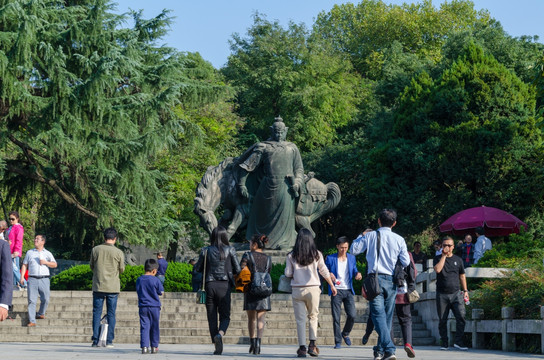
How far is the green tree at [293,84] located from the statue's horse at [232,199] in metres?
24.0

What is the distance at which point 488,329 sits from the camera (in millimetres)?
14516

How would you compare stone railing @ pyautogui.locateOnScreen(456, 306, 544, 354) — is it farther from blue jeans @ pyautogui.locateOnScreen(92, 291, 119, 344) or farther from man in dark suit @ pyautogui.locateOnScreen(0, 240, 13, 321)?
man in dark suit @ pyautogui.locateOnScreen(0, 240, 13, 321)

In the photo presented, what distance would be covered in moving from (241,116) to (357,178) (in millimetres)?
10786

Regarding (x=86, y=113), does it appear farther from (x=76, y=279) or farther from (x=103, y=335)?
(x=103, y=335)

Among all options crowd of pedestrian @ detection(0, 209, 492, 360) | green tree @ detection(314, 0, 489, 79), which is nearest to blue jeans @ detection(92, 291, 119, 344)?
crowd of pedestrian @ detection(0, 209, 492, 360)

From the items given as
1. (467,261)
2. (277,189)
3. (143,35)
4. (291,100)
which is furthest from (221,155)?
(467,261)

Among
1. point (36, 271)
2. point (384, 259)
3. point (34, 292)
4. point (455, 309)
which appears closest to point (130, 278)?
point (34, 292)

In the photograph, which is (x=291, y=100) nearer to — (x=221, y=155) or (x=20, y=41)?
(x=221, y=155)

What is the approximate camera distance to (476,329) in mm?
14992

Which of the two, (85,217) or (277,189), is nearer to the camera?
(277,189)

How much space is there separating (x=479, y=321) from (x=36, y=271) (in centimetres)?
798

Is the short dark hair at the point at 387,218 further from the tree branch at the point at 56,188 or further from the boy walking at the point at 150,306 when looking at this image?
the tree branch at the point at 56,188

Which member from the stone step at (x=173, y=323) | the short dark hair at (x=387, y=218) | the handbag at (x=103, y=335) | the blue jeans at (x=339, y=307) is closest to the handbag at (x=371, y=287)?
the short dark hair at (x=387, y=218)

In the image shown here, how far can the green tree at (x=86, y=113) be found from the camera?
2858 centimetres
